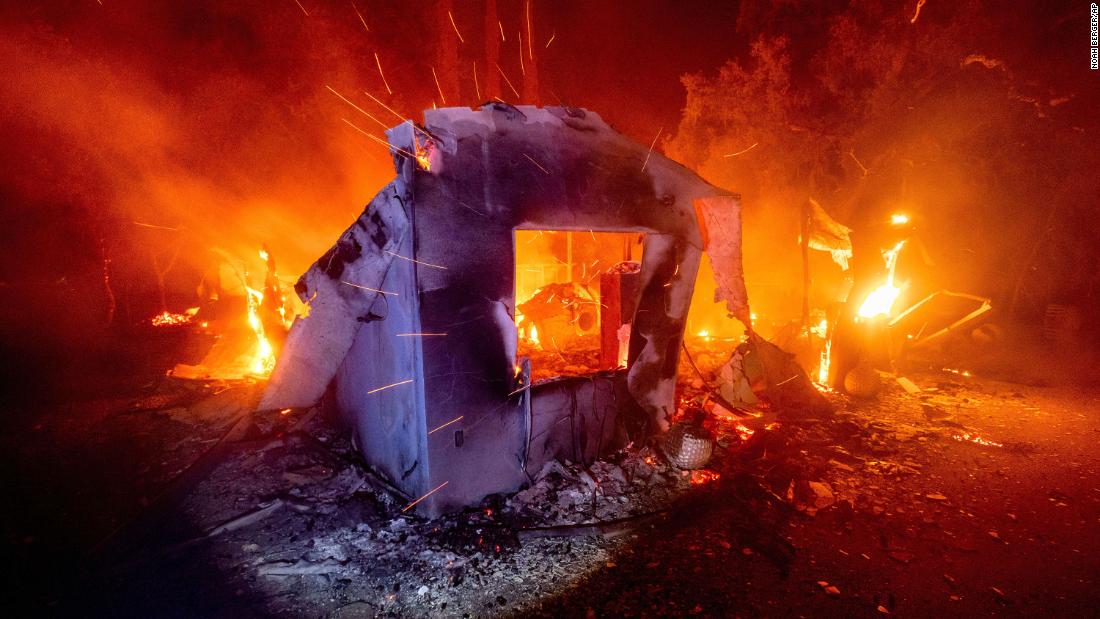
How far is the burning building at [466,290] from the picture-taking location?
169 inches

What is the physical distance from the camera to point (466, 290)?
4.48m

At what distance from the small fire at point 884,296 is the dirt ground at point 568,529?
2778 mm

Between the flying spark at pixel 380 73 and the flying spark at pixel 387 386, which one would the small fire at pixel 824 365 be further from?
the flying spark at pixel 380 73

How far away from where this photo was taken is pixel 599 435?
19.2 feet

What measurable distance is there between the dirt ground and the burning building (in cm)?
61

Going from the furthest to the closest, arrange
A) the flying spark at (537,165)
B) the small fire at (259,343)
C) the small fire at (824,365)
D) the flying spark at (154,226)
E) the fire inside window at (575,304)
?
the flying spark at (154,226)
the small fire at (259,343)
the small fire at (824,365)
the fire inside window at (575,304)
the flying spark at (537,165)

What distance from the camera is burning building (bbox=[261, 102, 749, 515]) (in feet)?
14.1

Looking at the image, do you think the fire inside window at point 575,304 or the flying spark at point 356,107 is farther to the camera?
the flying spark at point 356,107

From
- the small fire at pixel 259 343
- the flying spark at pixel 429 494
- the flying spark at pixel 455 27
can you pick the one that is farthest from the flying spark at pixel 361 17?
the flying spark at pixel 429 494

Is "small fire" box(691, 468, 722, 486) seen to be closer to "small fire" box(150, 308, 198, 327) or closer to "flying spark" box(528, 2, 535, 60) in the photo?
"small fire" box(150, 308, 198, 327)

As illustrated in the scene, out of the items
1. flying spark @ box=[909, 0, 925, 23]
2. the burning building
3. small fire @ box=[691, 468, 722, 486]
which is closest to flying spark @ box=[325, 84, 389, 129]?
the burning building

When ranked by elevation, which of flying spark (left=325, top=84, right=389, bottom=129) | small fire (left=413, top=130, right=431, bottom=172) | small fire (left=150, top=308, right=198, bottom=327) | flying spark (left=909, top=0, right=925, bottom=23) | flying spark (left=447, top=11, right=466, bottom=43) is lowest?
small fire (left=150, top=308, right=198, bottom=327)

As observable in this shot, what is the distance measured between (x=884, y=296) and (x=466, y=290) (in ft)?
31.3

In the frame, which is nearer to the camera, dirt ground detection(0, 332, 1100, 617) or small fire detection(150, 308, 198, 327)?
dirt ground detection(0, 332, 1100, 617)
